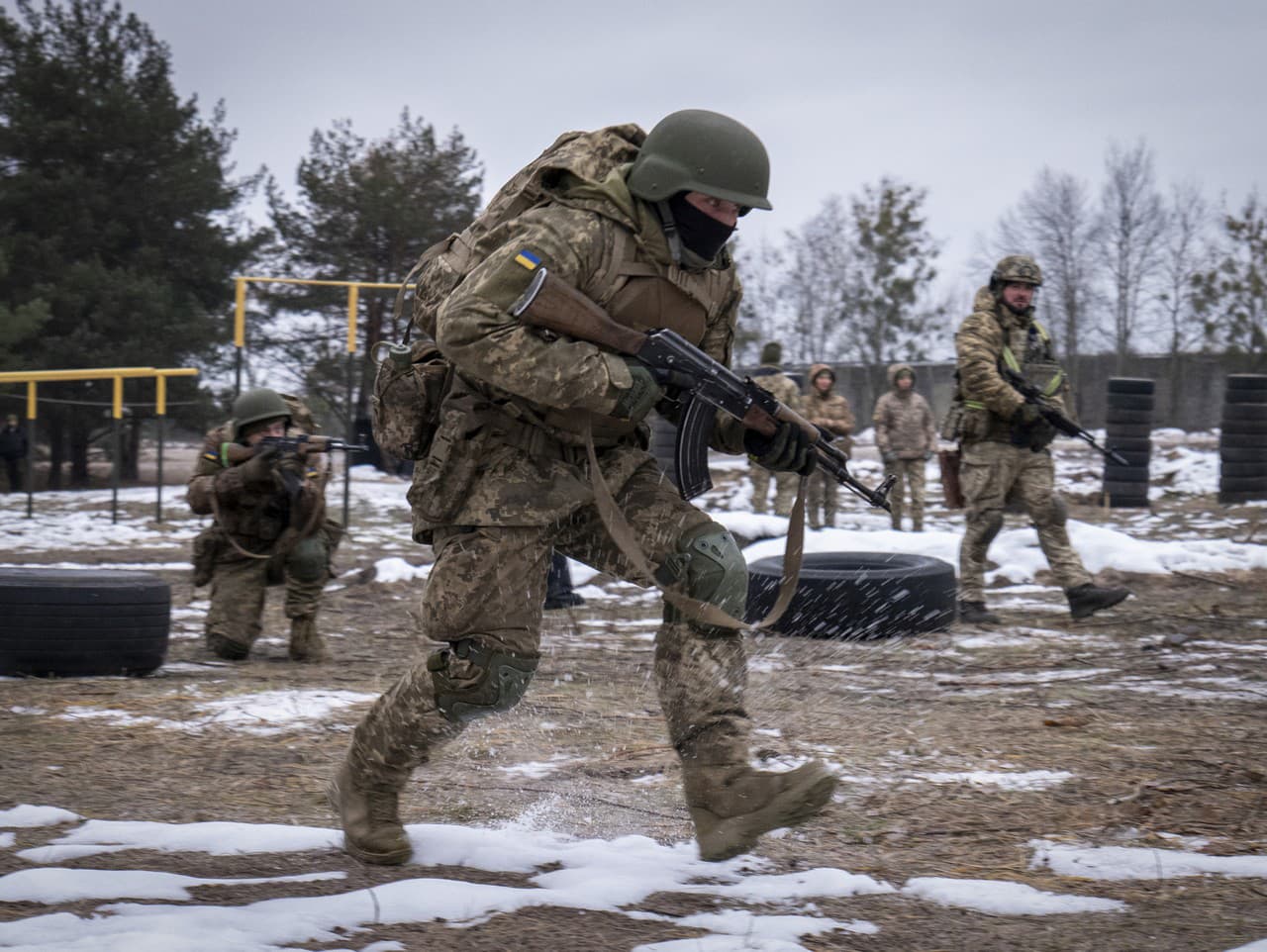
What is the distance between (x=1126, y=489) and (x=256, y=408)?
1258cm

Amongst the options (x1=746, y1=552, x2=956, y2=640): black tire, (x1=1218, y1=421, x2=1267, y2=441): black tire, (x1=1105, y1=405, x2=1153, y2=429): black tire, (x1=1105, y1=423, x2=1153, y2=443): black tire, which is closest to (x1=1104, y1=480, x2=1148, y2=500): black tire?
(x1=1105, y1=423, x2=1153, y2=443): black tire

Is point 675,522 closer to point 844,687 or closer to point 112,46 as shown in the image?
point 844,687

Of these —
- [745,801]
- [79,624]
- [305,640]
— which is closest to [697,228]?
[745,801]

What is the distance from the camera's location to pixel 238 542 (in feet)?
22.8

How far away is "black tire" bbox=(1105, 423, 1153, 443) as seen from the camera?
658 inches

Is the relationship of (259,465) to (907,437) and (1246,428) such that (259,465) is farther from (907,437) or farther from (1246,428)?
(1246,428)

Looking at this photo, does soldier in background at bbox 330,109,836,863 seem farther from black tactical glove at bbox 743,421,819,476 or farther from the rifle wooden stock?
black tactical glove at bbox 743,421,819,476

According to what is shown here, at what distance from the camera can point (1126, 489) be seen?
1661 cm

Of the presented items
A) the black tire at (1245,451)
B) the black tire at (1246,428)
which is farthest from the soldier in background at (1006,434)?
the black tire at (1245,451)

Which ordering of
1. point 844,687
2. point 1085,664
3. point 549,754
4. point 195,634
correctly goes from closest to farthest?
point 549,754
point 844,687
point 1085,664
point 195,634

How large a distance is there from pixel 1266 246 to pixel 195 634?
3017cm

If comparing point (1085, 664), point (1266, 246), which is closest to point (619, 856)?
point (1085, 664)

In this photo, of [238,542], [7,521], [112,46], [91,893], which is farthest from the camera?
[112,46]

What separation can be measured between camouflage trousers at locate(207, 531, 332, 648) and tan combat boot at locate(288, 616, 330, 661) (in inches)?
1.4
